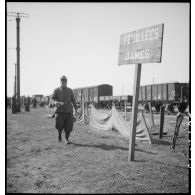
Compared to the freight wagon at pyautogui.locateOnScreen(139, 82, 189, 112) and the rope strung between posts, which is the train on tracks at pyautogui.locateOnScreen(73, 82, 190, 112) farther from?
the rope strung between posts

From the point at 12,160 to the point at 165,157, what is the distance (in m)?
3.84

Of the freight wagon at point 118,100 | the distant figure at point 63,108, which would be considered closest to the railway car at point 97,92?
the freight wagon at point 118,100

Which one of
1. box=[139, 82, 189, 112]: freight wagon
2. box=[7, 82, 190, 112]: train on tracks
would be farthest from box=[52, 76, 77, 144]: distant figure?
box=[139, 82, 189, 112]: freight wagon

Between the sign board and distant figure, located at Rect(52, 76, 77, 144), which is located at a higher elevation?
the sign board

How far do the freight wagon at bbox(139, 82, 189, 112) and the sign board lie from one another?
62.2 feet

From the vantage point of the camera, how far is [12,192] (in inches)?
154

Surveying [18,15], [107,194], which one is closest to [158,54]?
[107,194]

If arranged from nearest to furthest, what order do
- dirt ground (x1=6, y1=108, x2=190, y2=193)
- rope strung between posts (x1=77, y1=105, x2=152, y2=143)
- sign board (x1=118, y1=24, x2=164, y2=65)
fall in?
dirt ground (x1=6, y1=108, x2=190, y2=193), sign board (x1=118, y1=24, x2=164, y2=65), rope strung between posts (x1=77, y1=105, x2=152, y2=143)

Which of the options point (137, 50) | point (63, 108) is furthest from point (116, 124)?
point (137, 50)

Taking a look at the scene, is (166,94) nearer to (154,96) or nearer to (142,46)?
(154,96)

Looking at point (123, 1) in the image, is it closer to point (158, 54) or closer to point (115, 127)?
point (158, 54)

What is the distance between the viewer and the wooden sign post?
17.4ft

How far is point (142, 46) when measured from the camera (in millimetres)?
5668

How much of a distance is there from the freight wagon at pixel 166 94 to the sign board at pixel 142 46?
62.2ft
